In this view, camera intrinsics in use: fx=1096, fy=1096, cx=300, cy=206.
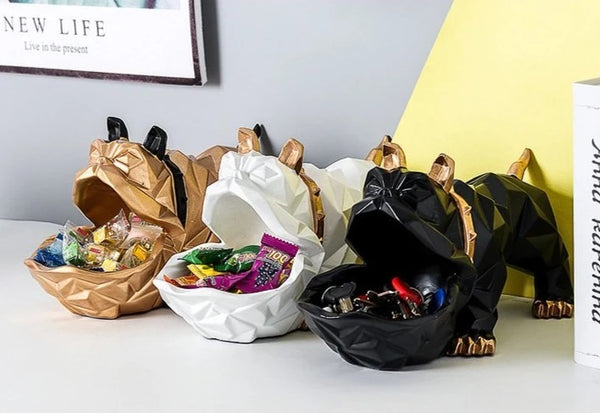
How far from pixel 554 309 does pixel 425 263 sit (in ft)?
0.53

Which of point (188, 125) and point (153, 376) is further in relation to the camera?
point (188, 125)

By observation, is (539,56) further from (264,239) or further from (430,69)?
(264,239)

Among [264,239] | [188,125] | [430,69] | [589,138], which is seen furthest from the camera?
[188,125]

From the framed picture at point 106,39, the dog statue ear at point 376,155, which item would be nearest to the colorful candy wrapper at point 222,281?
the dog statue ear at point 376,155

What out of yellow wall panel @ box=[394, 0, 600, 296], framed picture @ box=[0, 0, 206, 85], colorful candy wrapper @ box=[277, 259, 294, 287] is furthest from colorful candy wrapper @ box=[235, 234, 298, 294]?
framed picture @ box=[0, 0, 206, 85]

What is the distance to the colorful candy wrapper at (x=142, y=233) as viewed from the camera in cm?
109

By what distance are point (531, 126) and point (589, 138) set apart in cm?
20

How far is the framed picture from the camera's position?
48.5 inches

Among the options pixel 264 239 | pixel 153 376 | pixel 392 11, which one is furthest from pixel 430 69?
pixel 153 376

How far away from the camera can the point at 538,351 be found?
931 millimetres

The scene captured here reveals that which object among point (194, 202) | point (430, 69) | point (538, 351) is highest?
point (430, 69)

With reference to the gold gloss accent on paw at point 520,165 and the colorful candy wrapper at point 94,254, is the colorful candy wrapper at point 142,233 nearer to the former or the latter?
the colorful candy wrapper at point 94,254

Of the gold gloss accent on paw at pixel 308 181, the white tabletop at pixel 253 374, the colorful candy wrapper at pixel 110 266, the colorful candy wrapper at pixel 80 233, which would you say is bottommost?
the white tabletop at pixel 253 374

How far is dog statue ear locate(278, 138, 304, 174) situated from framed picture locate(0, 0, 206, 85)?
25 centimetres
